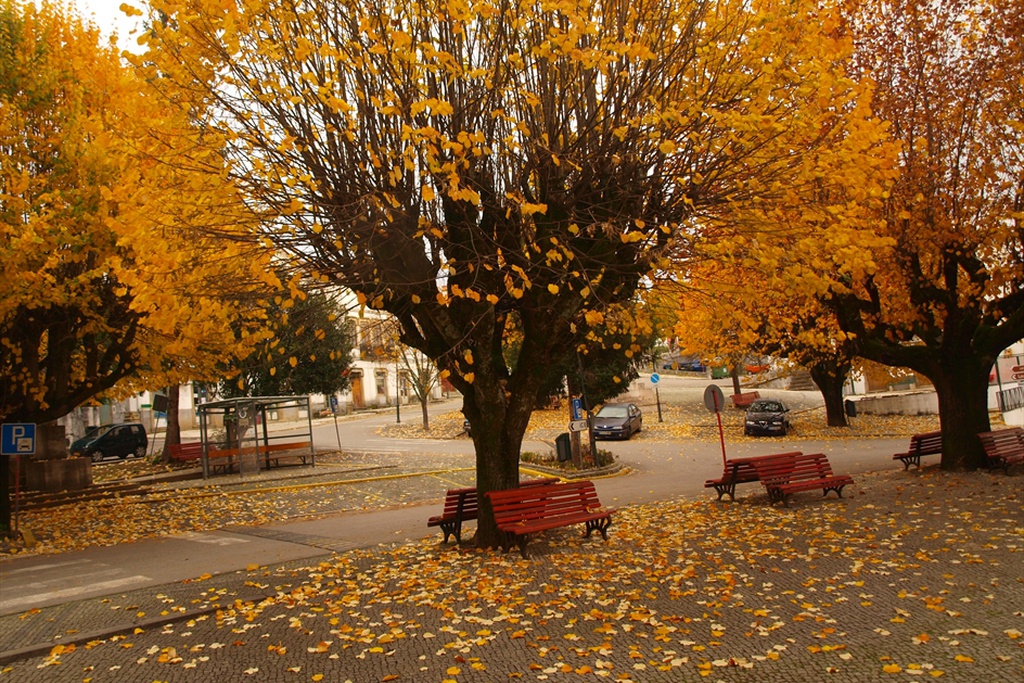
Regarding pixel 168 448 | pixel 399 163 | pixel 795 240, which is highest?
pixel 399 163

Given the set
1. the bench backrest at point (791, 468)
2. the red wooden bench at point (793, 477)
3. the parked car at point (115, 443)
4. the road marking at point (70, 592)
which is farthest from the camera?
the parked car at point (115, 443)

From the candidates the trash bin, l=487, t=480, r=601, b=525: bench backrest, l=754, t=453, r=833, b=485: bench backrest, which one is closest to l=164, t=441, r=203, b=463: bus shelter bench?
the trash bin

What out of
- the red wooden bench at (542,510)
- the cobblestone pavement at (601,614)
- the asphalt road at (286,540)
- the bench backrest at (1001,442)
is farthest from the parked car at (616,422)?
the cobblestone pavement at (601,614)

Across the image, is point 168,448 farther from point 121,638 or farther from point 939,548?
point 939,548

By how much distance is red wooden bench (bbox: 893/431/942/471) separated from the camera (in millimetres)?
15758

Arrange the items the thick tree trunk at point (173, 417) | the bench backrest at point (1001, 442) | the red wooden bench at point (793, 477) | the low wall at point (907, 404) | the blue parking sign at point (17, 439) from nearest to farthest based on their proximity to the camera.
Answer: the blue parking sign at point (17, 439), the red wooden bench at point (793, 477), the bench backrest at point (1001, 442), the thick tree trunk at point (173, 417), the low wall at point (907, 404)

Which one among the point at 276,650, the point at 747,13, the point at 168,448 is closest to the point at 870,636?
the point at 276,650

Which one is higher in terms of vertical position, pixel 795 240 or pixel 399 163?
pixel 399 163

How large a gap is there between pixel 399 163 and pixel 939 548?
23.9 feet

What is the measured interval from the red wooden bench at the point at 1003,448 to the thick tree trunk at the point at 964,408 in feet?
0.56

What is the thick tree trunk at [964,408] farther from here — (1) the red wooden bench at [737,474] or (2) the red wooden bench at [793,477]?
(1) the red wooden bench at [737,474]

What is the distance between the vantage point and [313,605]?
7.09 m

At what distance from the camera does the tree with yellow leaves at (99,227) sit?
7562 mm

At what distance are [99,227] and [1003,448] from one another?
16.5 m
